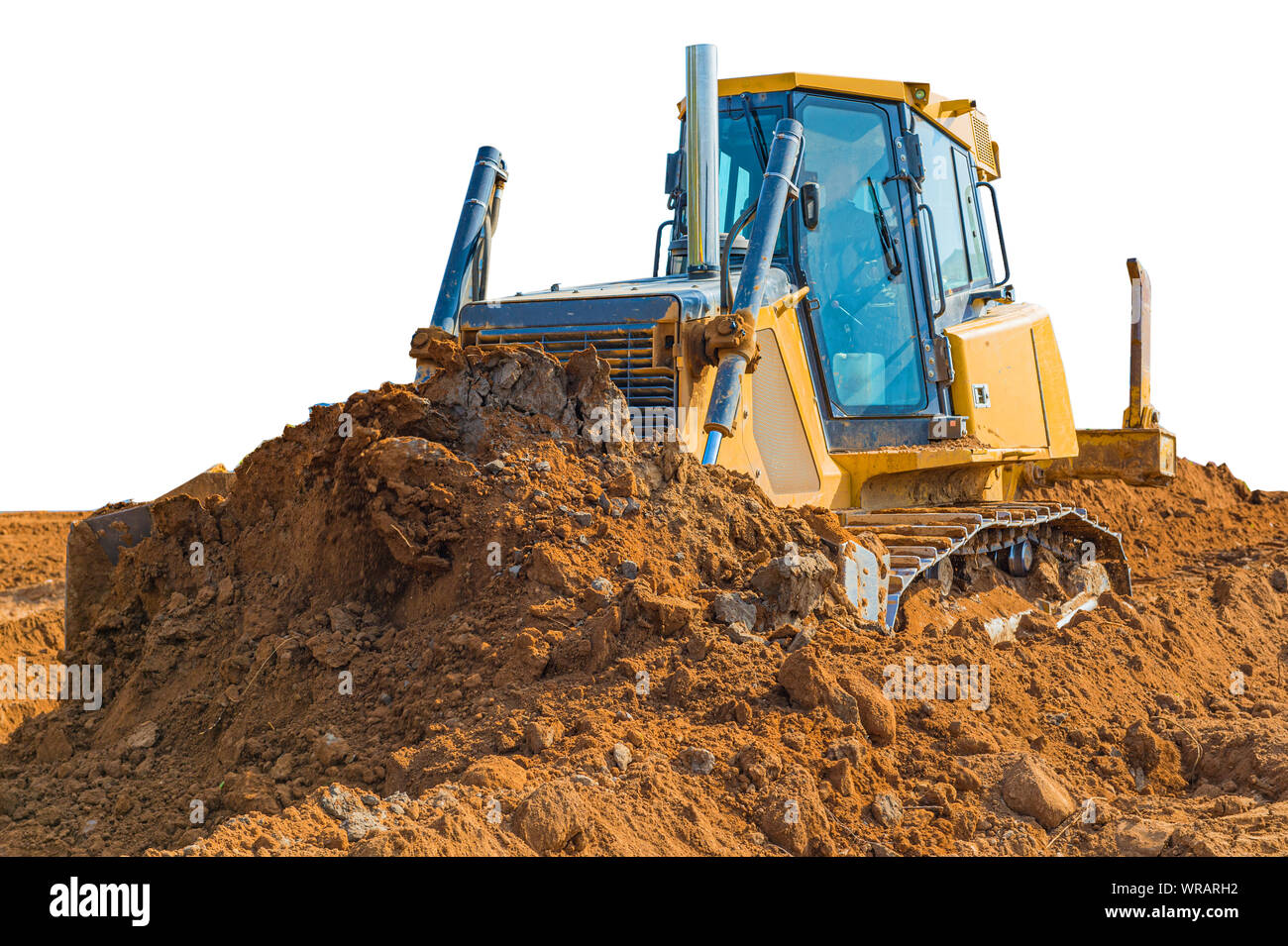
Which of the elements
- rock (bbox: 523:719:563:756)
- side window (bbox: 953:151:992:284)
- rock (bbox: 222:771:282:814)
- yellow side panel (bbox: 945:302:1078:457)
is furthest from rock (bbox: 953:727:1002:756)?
side window (bbox: 953:151:992:284)

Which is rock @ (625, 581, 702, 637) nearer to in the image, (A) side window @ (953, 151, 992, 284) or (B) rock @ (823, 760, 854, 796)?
(B) rock @ (823, 760, 854, 796)

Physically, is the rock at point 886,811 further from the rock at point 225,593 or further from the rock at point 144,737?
the rock at point 225,593

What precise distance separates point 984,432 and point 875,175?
1.69 metres

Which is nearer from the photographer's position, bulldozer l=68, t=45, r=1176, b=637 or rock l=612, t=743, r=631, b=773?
rock l=612, t=743, r=631, b=773

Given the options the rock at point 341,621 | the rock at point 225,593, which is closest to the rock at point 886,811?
the rock at point 341,621

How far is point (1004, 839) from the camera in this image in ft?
13.5

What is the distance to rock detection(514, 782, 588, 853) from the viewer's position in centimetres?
349

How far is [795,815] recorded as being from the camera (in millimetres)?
3850

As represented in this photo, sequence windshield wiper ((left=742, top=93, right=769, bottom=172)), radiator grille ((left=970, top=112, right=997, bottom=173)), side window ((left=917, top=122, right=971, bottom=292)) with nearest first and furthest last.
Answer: windshield wiper ((left=742, top=93, right=769, bottom=172)) → side window ((left=917, top=122, right=971, bottom=292)) → radiator grille ((left=970, top=112, right=997, bottom=173))

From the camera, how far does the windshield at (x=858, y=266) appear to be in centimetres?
705

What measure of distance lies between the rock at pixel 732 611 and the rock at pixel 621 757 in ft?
2.87

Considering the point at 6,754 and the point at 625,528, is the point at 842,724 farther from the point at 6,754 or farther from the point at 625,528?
the point at 6,754

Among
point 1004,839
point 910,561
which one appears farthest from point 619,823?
point 910,561

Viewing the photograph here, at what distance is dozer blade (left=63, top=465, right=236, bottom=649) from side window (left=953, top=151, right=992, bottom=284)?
5.01m
